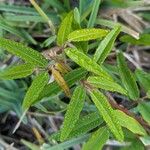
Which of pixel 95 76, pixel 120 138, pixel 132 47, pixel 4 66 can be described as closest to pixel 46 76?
pixel 95 76

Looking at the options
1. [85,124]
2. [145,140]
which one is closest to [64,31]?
[85,124]

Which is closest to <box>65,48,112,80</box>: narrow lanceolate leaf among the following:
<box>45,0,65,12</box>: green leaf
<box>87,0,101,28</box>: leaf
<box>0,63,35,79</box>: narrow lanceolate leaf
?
<box>0,63,35,79</box>: narrow lanceolate leaf

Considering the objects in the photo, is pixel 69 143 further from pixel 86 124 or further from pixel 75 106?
pixel 75 106

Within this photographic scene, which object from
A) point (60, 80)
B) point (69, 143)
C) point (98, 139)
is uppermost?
point (60, 80)

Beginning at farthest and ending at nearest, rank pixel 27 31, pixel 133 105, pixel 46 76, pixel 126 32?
pixel 27 31 → pixel 126 32 → pixel 133 105 → pixel 46 76

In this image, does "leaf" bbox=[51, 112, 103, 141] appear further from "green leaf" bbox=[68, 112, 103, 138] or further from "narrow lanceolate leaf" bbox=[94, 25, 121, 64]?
"narrow lanceolate leaf" bbox=[94, 25, 121, 64]

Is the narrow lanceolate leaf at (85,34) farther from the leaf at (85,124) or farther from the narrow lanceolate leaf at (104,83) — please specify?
the leaf at (85,124)

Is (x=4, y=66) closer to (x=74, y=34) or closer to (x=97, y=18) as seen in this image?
(x=97, y=18)

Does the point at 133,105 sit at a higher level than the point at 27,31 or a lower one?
lower
